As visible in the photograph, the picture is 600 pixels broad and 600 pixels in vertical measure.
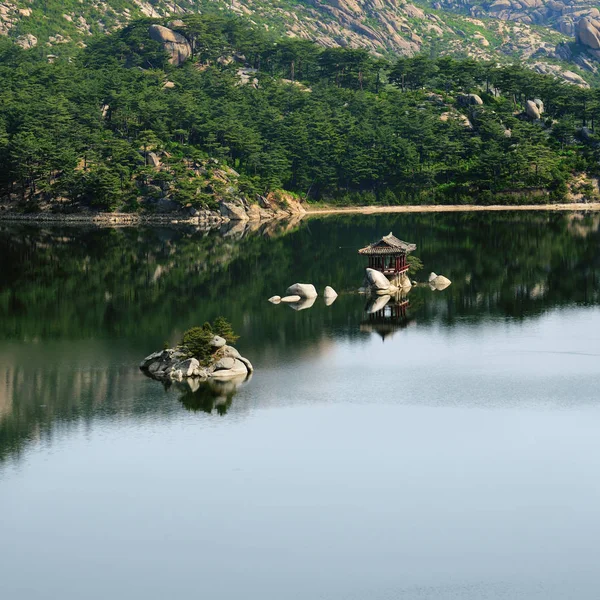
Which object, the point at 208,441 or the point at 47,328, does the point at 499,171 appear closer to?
the point at 47,328

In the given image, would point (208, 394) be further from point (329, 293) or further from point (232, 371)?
point (329, 293)

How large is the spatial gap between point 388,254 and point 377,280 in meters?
4.19

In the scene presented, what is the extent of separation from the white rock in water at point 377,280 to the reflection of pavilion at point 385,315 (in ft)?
4.43

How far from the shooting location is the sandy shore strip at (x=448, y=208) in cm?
18725

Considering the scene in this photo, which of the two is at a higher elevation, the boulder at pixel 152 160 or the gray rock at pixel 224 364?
the boulder at pixel 152 160

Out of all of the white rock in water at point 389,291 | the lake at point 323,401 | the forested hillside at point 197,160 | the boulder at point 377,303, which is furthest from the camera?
the forested hillside at point 197,160

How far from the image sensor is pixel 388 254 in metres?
105

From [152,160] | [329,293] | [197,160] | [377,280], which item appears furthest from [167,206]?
[329,293]

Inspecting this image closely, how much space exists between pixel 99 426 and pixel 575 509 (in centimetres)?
2656

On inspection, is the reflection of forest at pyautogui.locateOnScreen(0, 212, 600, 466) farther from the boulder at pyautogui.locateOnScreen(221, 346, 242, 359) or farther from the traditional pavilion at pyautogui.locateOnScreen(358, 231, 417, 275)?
the boulder at pyautogui.locateOnScreen(221, 346, 242, 359)

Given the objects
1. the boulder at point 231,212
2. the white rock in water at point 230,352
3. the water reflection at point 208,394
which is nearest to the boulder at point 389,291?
the white rock in water at point 230,352

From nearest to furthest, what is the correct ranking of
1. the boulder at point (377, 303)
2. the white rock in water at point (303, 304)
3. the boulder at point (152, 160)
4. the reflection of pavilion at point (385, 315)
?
1. the reflection of pavilion at point (385, 315)
2. the boulder at point (377, 303)
3. the white rock in water at point (303, 304)
4. the boulder at point (152, 160)

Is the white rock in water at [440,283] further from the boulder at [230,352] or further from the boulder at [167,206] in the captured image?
the boulder at [167,206]

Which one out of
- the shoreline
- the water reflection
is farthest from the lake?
the shoreline
